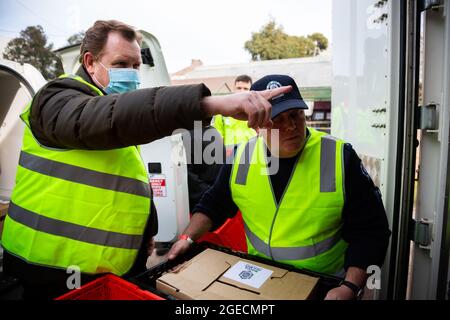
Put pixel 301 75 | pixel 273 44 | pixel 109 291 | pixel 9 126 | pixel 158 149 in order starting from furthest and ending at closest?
1. pixel 273 44
2. pixel 301 75
3. pixel 9 126
4. pixel 158 149
5. pixel 109 291

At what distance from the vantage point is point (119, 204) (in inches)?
48.3

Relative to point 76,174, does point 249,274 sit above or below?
below

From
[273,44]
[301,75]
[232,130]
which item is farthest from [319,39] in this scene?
[232,130]

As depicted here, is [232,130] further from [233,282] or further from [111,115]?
[111,115]

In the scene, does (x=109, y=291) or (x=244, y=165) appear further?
(x=244, y=165)

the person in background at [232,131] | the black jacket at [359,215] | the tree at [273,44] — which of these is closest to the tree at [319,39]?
the tree at [273,44]

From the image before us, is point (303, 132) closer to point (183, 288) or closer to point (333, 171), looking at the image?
point (333, 171)

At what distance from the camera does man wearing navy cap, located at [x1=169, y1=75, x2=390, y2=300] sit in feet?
4.70

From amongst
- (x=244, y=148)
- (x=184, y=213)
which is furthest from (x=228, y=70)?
(x=244, y=148)

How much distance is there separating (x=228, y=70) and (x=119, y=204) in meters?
19.9

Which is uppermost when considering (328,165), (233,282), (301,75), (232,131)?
(301,75)

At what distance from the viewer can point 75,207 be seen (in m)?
1.18

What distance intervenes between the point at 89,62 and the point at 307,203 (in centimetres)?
122

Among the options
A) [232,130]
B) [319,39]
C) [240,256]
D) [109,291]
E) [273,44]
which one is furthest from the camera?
[319,39]
